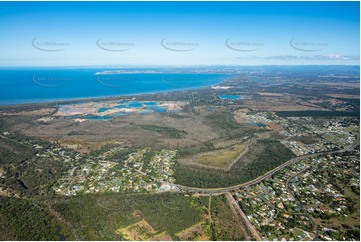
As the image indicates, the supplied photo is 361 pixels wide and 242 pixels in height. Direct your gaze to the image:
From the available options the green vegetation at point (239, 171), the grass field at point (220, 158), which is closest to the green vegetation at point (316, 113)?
the green vegetation at point (239, 171)

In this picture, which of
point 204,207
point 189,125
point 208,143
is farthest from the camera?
point 189,125

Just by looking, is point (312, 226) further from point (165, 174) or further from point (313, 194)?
point (165, 174)

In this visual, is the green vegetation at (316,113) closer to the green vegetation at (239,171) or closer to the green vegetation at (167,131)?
the green vegetation at (239,171)

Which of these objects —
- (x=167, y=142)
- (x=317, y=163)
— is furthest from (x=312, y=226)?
(x=167, y=142)

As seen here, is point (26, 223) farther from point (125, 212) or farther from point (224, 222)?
point (224, 222)

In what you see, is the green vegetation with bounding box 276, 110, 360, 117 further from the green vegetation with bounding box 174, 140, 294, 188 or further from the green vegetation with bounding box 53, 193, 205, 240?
the green vegetation with bounding box 53, 193, 205, 240

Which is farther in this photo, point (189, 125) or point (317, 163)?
point (189, 125)
